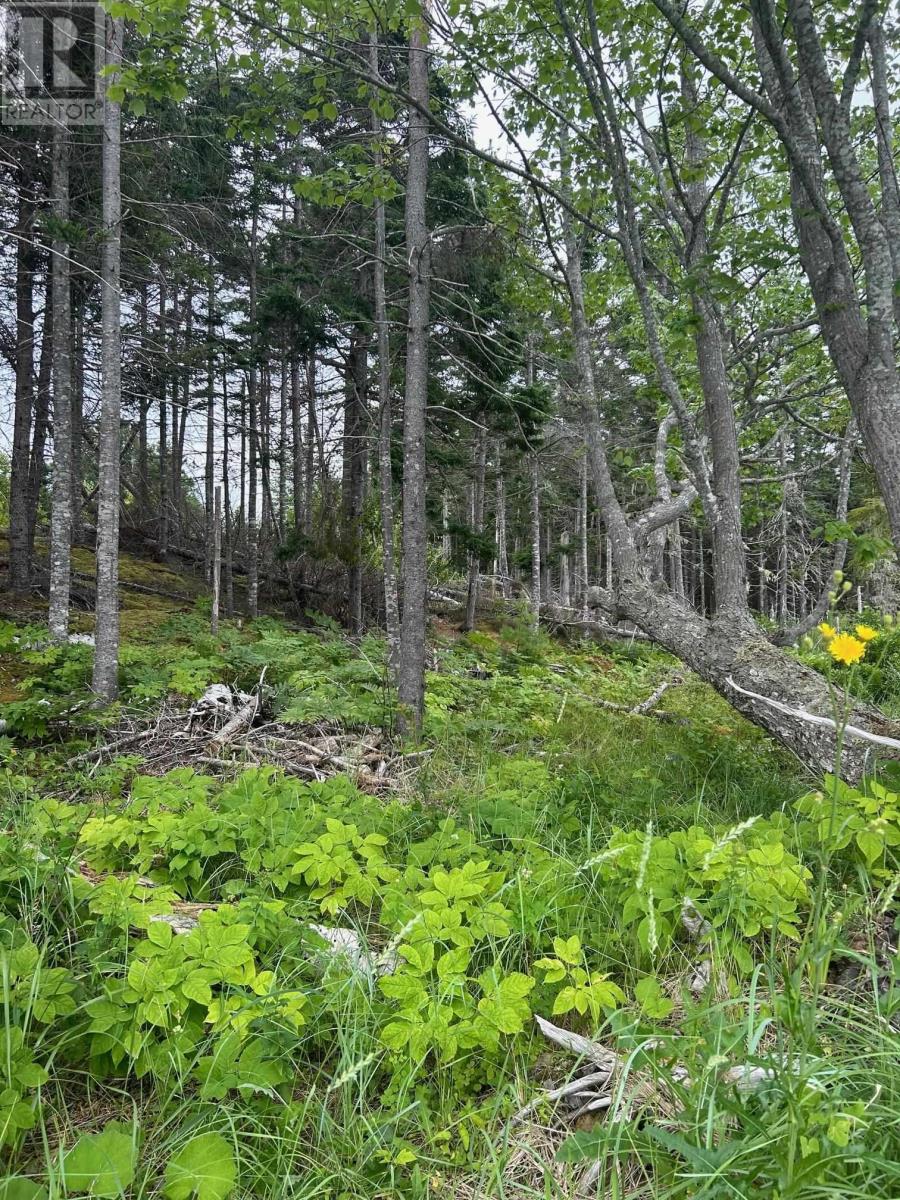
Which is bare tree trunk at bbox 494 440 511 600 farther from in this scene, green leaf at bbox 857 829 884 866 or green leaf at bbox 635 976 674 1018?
green leaf at bbox 635 976 674 1018

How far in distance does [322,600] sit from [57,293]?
5706mm

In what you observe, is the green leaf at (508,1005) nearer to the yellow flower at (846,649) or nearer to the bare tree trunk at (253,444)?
the yellow flower at (846,649)

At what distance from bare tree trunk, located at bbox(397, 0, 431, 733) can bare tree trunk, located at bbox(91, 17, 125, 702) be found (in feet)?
9.24

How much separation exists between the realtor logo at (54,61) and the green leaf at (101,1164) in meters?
8.24

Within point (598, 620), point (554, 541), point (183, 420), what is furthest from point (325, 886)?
point (554, 541)

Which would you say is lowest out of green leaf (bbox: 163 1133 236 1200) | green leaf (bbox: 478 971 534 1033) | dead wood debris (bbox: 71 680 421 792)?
green leaf (bbox: 163 1133 236 1200)

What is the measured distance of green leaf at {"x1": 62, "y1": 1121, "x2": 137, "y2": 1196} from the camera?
3.77 feet

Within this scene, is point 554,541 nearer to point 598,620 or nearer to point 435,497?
point 598,620

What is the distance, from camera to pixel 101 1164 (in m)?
1.18

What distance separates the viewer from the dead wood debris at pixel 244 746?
4.06 metres

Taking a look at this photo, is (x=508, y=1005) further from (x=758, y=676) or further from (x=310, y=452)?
(x=310, y=452)

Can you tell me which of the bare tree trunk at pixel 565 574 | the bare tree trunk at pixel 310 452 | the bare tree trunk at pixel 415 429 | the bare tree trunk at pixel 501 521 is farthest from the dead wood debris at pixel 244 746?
the bare tree trunk at pixel 565 574

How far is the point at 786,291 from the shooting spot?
199 inches

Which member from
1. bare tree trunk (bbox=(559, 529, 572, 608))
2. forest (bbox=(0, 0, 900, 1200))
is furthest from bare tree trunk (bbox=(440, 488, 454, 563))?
bare tree trunk (bbox=(559, 529, 572, 608))
